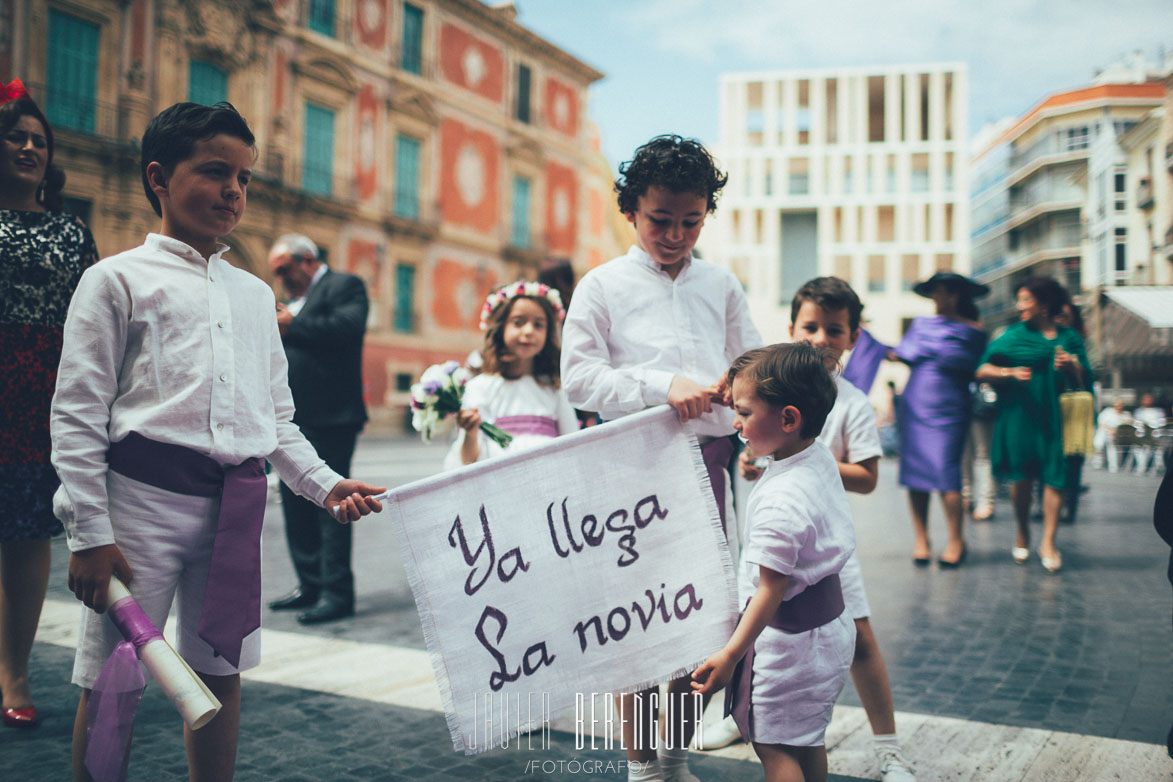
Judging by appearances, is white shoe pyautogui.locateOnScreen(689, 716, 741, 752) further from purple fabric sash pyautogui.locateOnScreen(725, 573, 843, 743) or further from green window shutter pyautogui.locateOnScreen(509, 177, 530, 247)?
green window shutter pyautogui.locateOnScreen(509, 177, 530, 247)

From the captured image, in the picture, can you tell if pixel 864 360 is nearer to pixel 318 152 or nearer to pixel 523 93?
pixel 318 152

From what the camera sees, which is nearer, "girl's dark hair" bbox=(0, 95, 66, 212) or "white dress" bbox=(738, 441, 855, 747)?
"white dress" bbox=(738, 441, 855, 747)

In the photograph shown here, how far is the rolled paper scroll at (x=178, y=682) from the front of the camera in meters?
1.82

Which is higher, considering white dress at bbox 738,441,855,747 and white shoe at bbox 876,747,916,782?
white dress at bbox 738,441,855,747

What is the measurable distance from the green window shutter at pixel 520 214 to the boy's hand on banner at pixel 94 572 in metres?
31.9

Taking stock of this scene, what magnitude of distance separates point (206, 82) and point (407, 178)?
7541mm

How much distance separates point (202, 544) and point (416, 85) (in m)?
26.1

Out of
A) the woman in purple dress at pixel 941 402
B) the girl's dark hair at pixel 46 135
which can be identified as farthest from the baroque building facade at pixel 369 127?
the woman in purple dress at pixel 941 402

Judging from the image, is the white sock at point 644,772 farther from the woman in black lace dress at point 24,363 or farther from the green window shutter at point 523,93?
the green window shutter at point 523,93

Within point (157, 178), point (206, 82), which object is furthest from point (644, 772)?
point (206, 82)

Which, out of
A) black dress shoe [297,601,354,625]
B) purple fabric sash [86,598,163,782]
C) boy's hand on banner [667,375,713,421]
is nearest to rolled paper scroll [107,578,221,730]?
purple fabric sash [86,598,163,782]

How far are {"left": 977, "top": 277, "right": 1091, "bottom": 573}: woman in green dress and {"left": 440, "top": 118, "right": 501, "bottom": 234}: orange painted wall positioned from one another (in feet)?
80.0

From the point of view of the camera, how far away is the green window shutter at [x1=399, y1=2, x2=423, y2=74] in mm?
23531

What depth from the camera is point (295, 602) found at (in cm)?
523
